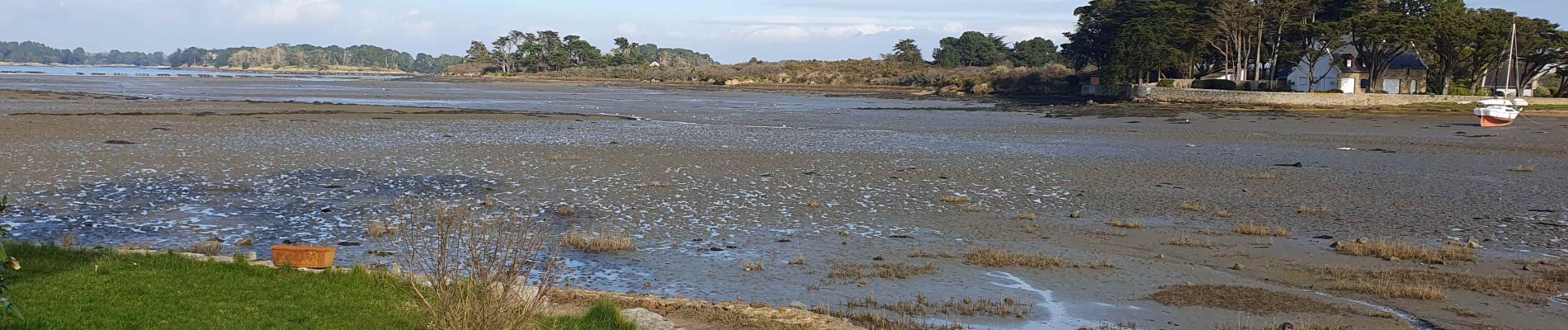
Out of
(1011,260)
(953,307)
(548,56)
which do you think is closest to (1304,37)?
(1011,260)

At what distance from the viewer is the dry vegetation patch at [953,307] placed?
10.8 m

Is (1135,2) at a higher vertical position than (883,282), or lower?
higher

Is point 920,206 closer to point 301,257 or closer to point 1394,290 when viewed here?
point 1394,290

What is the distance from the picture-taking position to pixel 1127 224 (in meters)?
17.1

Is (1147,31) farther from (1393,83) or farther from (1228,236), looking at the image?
(1228,236)

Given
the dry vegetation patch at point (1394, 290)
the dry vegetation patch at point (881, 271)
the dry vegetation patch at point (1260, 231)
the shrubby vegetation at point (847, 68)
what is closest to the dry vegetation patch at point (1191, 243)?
the dry vegetation patch at point (1260, 231)

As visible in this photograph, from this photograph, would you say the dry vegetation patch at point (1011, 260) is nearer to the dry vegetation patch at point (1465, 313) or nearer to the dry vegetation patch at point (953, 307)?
the dry vegetation patch at point (953, 307)

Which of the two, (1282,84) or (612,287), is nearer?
(612,287)

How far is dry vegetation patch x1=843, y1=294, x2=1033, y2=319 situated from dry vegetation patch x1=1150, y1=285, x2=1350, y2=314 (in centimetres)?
162

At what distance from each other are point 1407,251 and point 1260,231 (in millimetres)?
2203

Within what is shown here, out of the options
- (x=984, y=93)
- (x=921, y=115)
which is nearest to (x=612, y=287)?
(x=921, y=115)

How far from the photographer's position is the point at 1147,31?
75438 mm

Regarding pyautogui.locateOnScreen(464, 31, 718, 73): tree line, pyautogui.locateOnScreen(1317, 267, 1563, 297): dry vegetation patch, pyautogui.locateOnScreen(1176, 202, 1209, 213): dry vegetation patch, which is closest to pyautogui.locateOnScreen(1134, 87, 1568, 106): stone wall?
pyautogui.locateOnScreen(1176, 202, 1209, 213): dry vegetation patch

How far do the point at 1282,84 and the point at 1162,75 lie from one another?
18.7 m
